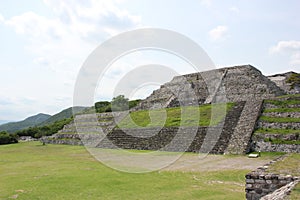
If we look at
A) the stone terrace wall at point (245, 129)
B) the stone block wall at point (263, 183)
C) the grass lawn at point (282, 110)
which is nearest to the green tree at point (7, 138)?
the stone terrace wall at point (245, 129)

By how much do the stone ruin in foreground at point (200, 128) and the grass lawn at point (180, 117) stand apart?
99 cm

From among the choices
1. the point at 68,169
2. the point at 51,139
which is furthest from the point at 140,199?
the point at 51,139

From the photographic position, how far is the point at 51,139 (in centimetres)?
3700

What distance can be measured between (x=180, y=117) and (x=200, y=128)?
5.26 m

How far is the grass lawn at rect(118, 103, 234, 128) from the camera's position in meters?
27.0

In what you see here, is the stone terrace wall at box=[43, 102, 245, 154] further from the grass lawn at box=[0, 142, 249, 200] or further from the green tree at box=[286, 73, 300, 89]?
the green tree at box=[286, 73, 300, 89]

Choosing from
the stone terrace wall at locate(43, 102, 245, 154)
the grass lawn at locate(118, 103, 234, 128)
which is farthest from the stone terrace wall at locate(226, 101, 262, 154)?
the grass lawn at locate(118, 103, 234, 128)

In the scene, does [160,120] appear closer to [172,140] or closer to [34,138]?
[172,140]

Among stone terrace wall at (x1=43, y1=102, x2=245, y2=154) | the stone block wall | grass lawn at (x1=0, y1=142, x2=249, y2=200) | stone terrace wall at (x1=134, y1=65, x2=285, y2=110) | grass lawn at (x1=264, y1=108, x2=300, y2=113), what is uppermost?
stone terrace wall at (x1=134, y1=65, x2=285, y2=110)

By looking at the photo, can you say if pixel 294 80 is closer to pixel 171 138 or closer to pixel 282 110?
pixel 282 110

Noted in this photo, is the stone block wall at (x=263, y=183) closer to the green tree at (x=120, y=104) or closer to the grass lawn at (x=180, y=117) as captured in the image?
the grass lawn at (x=180, y=117)

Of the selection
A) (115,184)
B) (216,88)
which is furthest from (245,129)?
(216,88)

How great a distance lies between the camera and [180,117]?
29.9 metres

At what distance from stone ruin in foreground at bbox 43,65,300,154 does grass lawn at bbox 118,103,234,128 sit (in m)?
0.99
